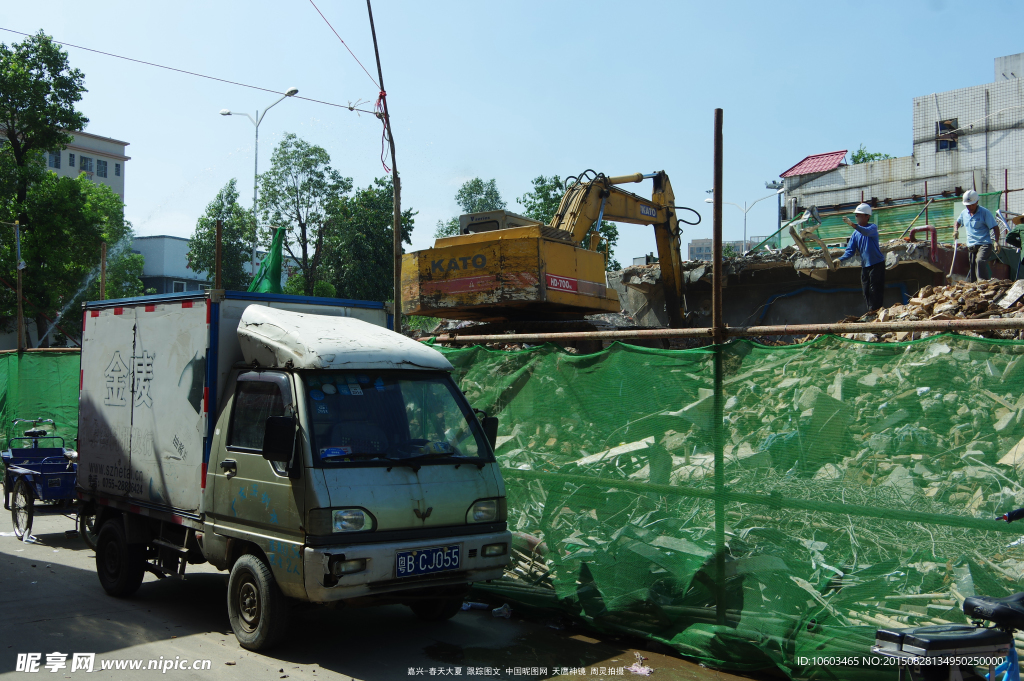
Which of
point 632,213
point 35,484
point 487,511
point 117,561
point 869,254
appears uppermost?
point 632,213

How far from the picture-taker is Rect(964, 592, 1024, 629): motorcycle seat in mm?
3088

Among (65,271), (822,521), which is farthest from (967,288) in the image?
(65,271)

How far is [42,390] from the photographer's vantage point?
13.6 metres

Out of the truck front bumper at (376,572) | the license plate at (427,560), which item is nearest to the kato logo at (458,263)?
the truck front bumper at (376,572)

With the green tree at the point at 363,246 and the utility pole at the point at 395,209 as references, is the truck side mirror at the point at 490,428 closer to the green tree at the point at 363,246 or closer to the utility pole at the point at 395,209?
the utility pole at the point at 395,209

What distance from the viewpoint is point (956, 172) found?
3478cm

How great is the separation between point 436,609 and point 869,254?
8566 millimetres

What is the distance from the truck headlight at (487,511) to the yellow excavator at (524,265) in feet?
16.0

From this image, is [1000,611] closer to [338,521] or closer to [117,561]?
[338,521]

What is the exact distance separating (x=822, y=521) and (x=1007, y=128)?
3579cm

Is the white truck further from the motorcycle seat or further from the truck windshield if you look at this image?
the motorcycle seat

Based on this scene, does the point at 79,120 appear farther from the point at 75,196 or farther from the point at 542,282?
the point at 542,282

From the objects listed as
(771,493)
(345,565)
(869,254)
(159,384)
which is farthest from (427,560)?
(869,254)

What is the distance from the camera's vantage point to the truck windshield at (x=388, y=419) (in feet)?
17.5
